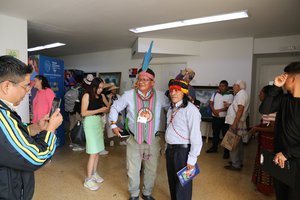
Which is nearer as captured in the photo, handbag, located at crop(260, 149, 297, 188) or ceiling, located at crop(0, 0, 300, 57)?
handbag, located at crop(260, 149, 297, 188)

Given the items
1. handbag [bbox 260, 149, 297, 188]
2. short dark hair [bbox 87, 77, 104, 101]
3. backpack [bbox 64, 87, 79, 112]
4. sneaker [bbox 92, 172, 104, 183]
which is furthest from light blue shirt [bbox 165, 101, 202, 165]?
backpack [bbox 64, 87, 79, 112]

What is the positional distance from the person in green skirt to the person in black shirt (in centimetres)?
192

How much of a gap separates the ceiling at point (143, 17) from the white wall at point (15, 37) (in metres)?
0.16

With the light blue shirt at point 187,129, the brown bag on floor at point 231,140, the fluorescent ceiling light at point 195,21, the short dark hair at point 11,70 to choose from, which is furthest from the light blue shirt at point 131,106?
the fluorescent ceiling light at point 195,21

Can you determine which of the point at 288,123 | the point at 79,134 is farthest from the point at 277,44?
the point at 79,134

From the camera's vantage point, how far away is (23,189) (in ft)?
3.32

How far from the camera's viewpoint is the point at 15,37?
3764 millimetres

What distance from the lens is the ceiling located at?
3.09m

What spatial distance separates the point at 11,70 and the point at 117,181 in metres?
2.33

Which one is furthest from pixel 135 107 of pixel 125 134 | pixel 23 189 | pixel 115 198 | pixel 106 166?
pixel 106 166

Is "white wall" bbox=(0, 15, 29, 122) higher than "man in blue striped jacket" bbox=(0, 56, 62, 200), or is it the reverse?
"white wall" bbox=(0, 15, 29, 122)

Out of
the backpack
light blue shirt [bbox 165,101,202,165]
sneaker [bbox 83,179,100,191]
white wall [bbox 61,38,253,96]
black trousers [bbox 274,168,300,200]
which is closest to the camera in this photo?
black trousers [bbox 274,168,300,200]

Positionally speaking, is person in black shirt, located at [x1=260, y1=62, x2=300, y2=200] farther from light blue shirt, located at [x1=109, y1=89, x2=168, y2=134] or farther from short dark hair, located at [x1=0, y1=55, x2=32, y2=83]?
short dark hair, located at [x1=0, y1=55, x2=32, y2=83]

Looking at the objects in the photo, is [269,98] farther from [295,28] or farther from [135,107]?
[295,28]
